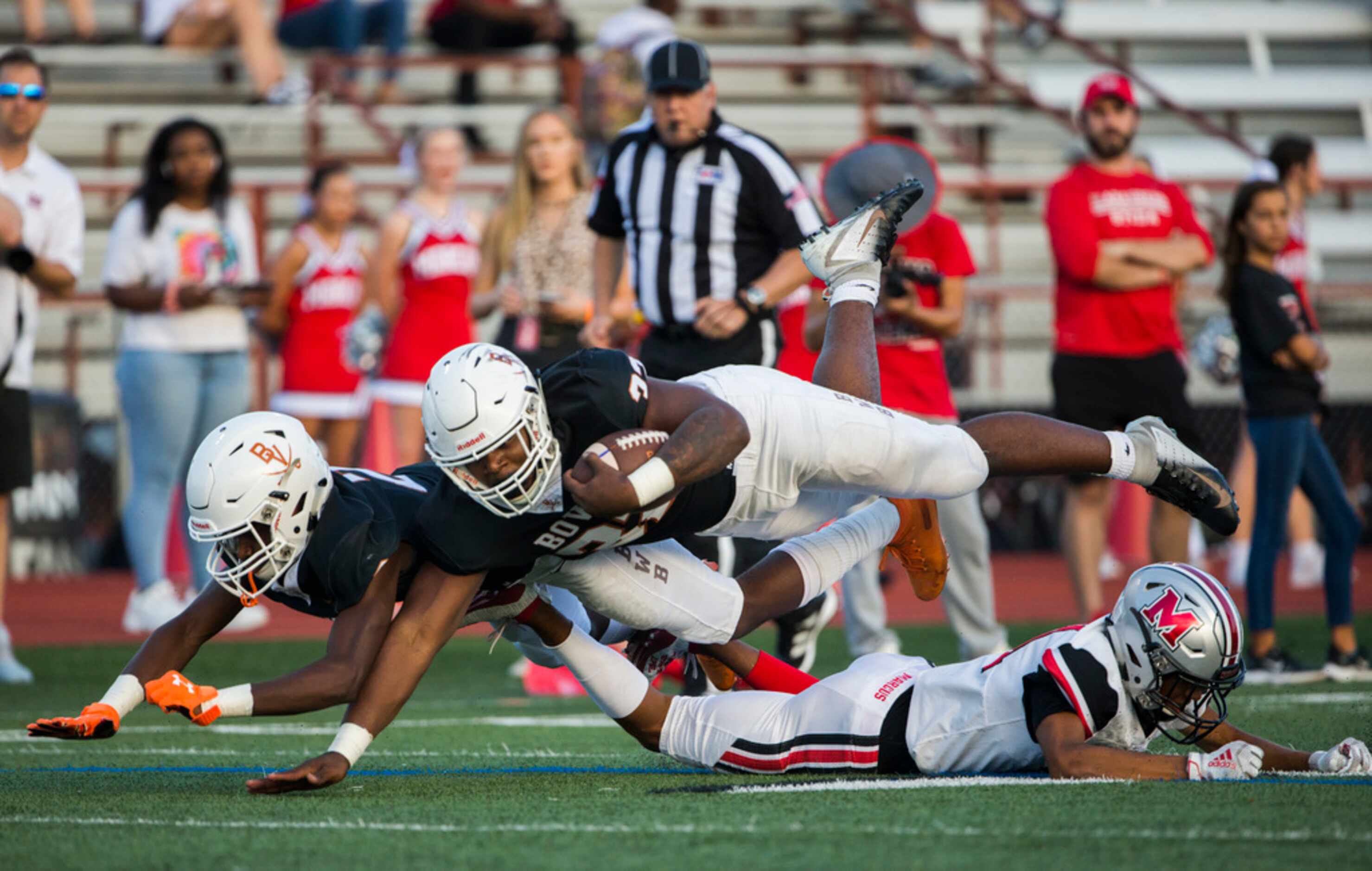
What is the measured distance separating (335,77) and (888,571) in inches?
232

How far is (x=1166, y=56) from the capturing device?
15602 millimetres

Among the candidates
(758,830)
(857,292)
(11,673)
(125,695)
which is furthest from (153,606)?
(758,830)

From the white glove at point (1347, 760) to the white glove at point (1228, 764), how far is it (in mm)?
161

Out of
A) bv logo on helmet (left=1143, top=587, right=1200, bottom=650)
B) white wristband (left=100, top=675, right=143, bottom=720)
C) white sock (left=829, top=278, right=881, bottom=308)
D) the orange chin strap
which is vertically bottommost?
white wristband (left=100, top=675, right=143, bottom=720)

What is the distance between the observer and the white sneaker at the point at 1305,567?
30.9ft

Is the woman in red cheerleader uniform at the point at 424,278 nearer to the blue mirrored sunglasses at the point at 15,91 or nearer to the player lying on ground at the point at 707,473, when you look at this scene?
the blue mirrored sunglasses at the point at 15,91

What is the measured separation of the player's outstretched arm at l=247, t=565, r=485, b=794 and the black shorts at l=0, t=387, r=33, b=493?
3.11m

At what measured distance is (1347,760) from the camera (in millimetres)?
3906

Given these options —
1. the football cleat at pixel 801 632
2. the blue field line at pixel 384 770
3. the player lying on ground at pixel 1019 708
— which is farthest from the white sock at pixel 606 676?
the football cleat at pixel 801 632

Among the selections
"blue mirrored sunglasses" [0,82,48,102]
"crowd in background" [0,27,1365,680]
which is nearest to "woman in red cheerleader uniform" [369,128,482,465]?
"crowd in background" [0,27,1365,680]

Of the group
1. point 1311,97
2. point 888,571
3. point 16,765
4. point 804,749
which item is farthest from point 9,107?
point 1311,97

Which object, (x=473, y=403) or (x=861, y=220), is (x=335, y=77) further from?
(x=473, y=403)

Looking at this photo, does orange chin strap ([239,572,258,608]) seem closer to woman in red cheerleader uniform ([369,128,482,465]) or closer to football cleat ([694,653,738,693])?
football cleat ([694,653,738,693])

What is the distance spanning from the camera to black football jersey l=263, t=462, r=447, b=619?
4.02 meters
